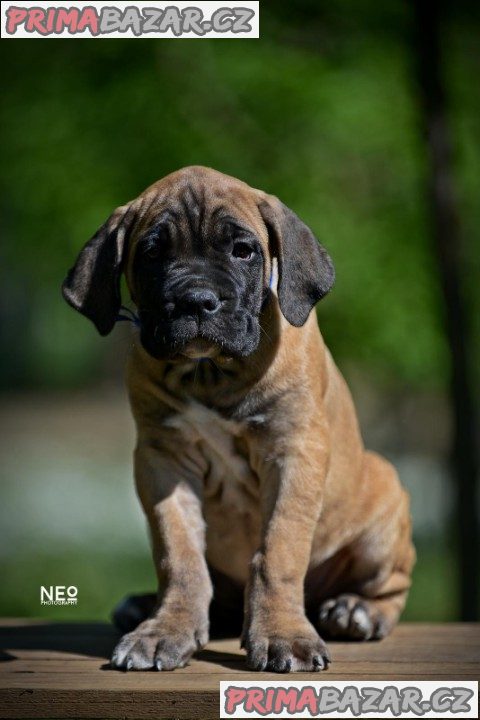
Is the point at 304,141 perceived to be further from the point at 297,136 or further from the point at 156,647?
the point at 156,647

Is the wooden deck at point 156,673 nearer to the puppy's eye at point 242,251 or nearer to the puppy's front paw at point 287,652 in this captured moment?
the puppy's front paw at point 287,652

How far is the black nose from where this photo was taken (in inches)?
153

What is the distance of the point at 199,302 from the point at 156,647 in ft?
3.80

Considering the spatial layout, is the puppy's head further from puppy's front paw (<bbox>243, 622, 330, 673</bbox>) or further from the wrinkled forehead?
puppy's front paw (<bbox>243, 622, 330, 673</bbox>)

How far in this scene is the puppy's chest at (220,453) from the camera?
4.26 meters

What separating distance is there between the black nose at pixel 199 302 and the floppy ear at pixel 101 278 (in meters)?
0.45

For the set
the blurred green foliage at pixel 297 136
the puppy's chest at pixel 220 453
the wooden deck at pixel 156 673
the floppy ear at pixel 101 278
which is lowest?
the wooden deck at pixel 156 673

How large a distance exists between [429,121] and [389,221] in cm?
68

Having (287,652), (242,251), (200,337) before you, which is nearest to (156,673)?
(287,652)

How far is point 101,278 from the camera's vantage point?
14.1 feet

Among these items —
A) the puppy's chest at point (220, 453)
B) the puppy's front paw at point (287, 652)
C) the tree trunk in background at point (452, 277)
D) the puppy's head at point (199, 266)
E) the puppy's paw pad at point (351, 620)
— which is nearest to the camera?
the puppy's front paw at point (287, 652)

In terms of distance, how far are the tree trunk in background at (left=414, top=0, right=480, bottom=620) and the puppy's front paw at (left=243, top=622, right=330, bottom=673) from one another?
3.52 metres

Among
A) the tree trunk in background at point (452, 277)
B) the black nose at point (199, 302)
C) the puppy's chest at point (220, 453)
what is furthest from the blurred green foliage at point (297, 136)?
the black nose at point (199, 302)

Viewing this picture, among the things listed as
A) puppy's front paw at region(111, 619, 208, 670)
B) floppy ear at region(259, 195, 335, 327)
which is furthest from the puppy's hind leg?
floppy ear at region(259, 195, 335, 327)
